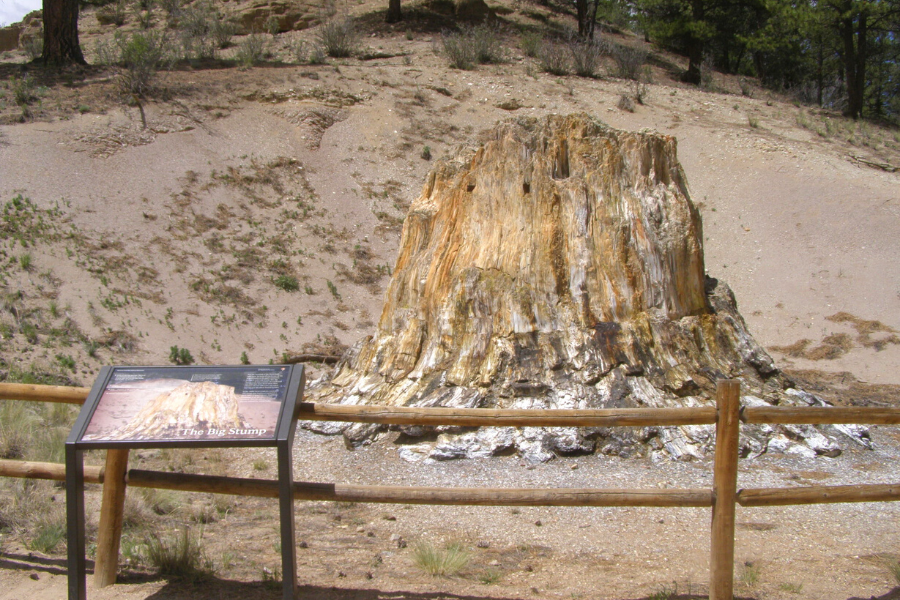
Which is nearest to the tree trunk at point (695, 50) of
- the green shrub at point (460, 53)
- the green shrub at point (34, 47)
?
the green shrub at point (460, 53)

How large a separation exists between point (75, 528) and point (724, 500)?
298 cm

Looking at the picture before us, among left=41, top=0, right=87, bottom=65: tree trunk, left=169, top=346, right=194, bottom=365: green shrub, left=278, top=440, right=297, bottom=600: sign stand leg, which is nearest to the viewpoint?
left=278, top=440, right=297, bottom=600: sign stand leg

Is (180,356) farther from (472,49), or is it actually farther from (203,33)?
(203,33)

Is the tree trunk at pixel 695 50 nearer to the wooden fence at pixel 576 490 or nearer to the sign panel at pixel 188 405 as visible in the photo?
the wooden fence at pixel 576 490

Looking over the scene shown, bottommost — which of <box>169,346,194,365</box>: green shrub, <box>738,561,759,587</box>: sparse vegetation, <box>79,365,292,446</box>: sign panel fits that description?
<box>169,346,194,365</box>: green shrub

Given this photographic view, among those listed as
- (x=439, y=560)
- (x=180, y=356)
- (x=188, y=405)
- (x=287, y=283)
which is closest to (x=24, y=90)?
(x=287, y=283)

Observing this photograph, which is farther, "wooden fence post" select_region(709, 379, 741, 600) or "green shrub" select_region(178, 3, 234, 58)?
"green shrub" select_region(178, 3, 234, 58)

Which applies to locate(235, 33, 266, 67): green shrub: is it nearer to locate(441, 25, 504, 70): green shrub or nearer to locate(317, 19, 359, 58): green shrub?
locate(317, 19, 359, 58): green shrub

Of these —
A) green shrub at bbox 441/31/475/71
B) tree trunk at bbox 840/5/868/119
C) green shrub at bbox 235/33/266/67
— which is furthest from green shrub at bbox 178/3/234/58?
tree trunk at bbox 840/5/868/119

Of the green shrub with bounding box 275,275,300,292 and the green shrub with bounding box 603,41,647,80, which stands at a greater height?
the green shrub with bounding box 603,41,647,80

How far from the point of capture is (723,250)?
51.3 ft

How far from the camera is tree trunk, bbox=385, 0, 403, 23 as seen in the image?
87.3 feet

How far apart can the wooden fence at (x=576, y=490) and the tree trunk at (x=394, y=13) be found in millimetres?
25468

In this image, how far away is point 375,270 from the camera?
14375 millimetres
